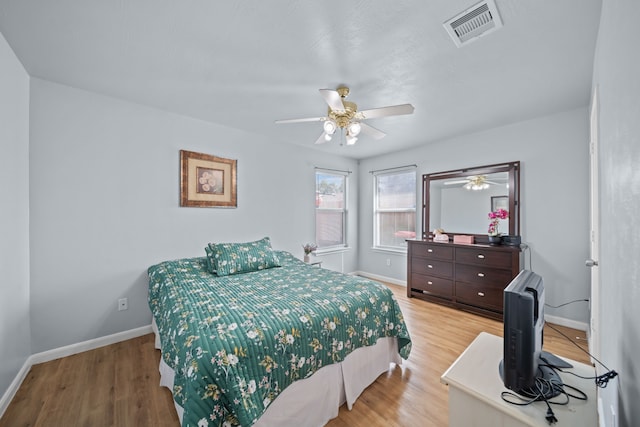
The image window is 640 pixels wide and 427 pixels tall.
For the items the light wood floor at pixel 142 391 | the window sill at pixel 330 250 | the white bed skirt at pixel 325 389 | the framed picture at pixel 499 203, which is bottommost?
the light wood floor at pixel 142 391

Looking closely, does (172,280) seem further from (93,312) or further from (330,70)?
(330,70)

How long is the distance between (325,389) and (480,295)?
8.52 ft

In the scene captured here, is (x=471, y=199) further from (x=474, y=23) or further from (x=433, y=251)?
(x=474, y=23)

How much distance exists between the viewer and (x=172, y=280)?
2285 mm

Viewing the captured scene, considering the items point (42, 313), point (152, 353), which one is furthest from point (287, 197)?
point (42, 313)

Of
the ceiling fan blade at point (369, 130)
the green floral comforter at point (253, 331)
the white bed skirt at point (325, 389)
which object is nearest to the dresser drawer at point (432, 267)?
the green floral comforter at point (253, 331)

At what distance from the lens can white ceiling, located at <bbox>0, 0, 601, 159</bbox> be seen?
Answer: 152 cm

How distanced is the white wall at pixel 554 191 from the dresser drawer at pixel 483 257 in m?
0.39

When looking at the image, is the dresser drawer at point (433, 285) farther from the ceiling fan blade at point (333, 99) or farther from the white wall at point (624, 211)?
the ceiling fan blade at point (333, 99)

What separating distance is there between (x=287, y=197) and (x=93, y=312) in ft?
8.72

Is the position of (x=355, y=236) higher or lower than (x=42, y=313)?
higher

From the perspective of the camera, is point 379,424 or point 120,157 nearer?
point 379,424

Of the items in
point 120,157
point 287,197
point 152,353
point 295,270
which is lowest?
point 152,353

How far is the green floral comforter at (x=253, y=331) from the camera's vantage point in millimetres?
1199
